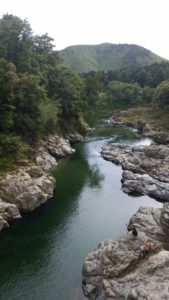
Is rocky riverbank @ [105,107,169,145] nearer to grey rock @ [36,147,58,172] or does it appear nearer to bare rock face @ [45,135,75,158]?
bare rock face @ [45,135,75,158]

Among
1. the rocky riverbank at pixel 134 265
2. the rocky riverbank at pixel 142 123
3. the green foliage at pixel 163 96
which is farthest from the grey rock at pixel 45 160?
the green foliage at pixel 163 96

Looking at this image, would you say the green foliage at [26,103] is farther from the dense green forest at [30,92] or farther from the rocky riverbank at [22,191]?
the rocky riverbank at [22,191]

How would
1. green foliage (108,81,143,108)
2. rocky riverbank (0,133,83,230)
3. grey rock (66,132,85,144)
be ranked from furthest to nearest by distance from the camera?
green foliage (108,81,143,108), grey rock (66,132,85,144), rocky riverbank (0,133,83,230)

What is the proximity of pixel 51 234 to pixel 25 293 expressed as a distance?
42.2ft

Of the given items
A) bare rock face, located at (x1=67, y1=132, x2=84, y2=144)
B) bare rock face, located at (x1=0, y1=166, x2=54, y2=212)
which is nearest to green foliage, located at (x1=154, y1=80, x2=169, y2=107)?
bare rock face, located at (x1=67, y1=132, x2=84, y2=144)

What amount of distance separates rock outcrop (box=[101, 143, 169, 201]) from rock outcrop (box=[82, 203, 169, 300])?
21.6 metres

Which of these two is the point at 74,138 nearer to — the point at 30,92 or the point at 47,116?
the point at 47,116

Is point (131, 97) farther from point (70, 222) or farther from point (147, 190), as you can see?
point (70, 222)

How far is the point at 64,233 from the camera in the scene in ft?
150

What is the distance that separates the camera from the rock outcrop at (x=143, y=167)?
61.7m

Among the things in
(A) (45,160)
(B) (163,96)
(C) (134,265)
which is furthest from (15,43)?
(B) (163,96)

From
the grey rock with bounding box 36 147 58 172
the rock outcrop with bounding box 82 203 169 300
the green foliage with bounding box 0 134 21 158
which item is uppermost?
the green foliage with bounding box 0 134 21 158

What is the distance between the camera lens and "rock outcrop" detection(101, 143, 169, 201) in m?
61.7

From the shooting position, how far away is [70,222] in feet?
161
